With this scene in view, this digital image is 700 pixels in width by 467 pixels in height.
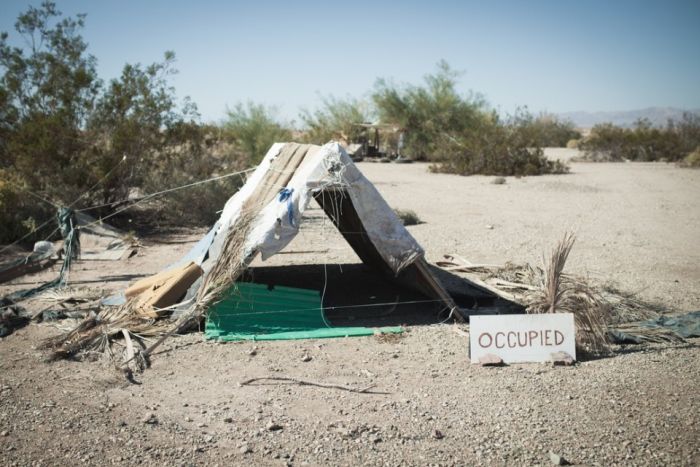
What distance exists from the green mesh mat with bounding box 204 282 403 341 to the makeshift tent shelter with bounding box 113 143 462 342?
0.24m

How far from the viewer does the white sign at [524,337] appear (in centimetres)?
496

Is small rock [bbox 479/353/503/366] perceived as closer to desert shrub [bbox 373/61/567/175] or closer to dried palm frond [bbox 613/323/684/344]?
dried palm frond [bbox 613/323/684/344]

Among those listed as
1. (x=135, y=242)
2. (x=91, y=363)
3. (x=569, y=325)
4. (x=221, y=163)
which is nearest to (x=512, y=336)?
(x=569, y=325)

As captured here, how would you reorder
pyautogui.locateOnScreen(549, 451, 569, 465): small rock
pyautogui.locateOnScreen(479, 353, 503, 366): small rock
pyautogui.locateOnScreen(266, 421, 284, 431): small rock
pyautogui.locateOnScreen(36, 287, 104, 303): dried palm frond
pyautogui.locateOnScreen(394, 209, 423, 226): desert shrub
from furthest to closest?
pyautogui.locateOnScreen(394, 209, 423, 226): desert shrub → pyautogui.locateOnScreen(36, 287, 104, 303): dried palm frond → pyautogui.locateOnScreen(479, 353, 503, 366): small rock → pyautogui.locateOnScreen(266, 421, 284, 431): small rock → pyautogui.locateOnScreen(549, 451, 569, 465): small rock

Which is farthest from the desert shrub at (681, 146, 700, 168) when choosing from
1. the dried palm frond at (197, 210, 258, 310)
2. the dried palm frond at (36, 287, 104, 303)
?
the dried palm frond at (36, 287, 104, 303)

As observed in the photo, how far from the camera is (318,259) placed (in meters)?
8.65

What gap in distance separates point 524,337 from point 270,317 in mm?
2273

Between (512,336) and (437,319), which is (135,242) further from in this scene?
(512,336)

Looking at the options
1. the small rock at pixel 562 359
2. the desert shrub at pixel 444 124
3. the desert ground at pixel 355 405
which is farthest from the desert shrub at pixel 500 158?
the small rock at pixel 562 359

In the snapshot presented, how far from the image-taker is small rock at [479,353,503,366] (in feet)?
16.0

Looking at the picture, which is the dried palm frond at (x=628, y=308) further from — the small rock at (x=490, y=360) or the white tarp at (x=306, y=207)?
the white tarp at (x=306, y=207)

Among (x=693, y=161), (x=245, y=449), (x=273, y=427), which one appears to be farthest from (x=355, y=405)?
(x=693, y=161)

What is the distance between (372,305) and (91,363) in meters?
2.63

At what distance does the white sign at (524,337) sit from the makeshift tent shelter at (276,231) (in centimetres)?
93
